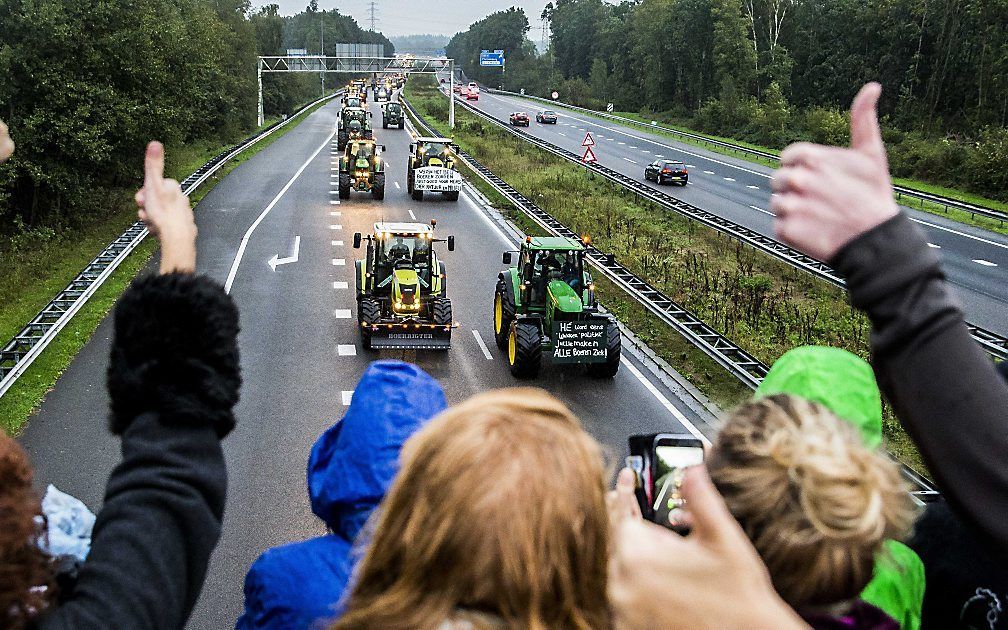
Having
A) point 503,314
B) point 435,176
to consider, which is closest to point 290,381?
point 503,314

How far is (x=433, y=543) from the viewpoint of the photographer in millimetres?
1779

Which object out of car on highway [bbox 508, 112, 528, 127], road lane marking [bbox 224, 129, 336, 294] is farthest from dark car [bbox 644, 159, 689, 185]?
car on highway [bbox 508, 112, 528, 127]

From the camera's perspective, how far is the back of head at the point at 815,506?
2076mm

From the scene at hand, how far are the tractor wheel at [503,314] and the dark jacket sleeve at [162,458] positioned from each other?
15559 millimetres

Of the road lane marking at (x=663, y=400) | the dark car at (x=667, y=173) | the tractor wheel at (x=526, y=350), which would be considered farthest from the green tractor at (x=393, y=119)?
Result: the tractor wheel at (x=526, y=350)

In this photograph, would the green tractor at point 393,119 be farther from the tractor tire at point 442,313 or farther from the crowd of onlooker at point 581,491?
the crowd of onlooker at point 581,491

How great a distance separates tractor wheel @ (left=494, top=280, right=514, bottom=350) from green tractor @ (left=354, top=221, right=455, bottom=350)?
1.04 metres

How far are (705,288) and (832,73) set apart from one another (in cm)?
5758

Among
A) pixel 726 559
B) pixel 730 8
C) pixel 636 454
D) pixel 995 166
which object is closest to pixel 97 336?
pixel 636 454

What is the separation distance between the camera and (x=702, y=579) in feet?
5.13

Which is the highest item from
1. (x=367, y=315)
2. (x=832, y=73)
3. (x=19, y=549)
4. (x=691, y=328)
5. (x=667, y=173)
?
(x=832, y=73)

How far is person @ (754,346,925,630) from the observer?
283cm

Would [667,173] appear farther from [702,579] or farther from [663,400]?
[702,579]

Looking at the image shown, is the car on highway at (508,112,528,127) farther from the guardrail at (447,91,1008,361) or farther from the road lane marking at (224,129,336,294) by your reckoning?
the guardrail at (447,91,1008,361)
